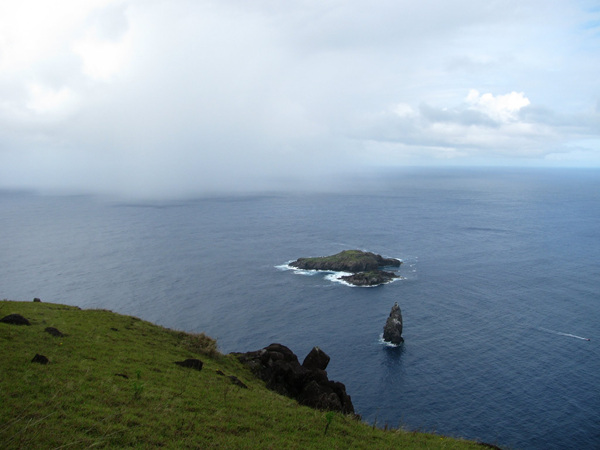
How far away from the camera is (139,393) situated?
20297 mm

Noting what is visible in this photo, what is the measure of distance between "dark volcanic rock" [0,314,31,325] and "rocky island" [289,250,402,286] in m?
97.4

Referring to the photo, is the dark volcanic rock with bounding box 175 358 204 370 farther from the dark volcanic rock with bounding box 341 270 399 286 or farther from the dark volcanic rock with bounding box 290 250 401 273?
the dark volcanic rock with bounding box 290 250 401 273

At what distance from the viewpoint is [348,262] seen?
129750mm

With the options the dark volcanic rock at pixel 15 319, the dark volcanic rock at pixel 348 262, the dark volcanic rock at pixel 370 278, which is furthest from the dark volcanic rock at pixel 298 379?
the dark volcanic rock at pixel 348 262

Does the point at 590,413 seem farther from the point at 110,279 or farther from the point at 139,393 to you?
the point at 110,279

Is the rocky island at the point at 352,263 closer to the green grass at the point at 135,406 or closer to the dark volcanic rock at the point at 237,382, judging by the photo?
the dark volcanic rock at the point at 237,382

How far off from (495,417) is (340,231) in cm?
12961

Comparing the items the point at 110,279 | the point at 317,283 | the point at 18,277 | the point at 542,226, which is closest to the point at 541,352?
the point at 317,283

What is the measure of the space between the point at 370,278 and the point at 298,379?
91.1m

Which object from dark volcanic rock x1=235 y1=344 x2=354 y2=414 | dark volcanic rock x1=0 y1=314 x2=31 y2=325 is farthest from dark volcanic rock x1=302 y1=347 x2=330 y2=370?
dark volcanic rock x1=0 y1=314 x2=31 y2=325

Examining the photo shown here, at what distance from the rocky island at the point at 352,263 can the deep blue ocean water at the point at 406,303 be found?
6.46m

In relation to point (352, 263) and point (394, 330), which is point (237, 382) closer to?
point (394, 330)

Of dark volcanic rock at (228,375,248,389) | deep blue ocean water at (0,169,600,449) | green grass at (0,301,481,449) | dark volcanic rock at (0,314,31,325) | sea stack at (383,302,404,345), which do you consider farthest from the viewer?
sea stack at (383,302,404,345)

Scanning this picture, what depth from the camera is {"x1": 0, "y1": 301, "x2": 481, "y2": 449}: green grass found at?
16.2 m
